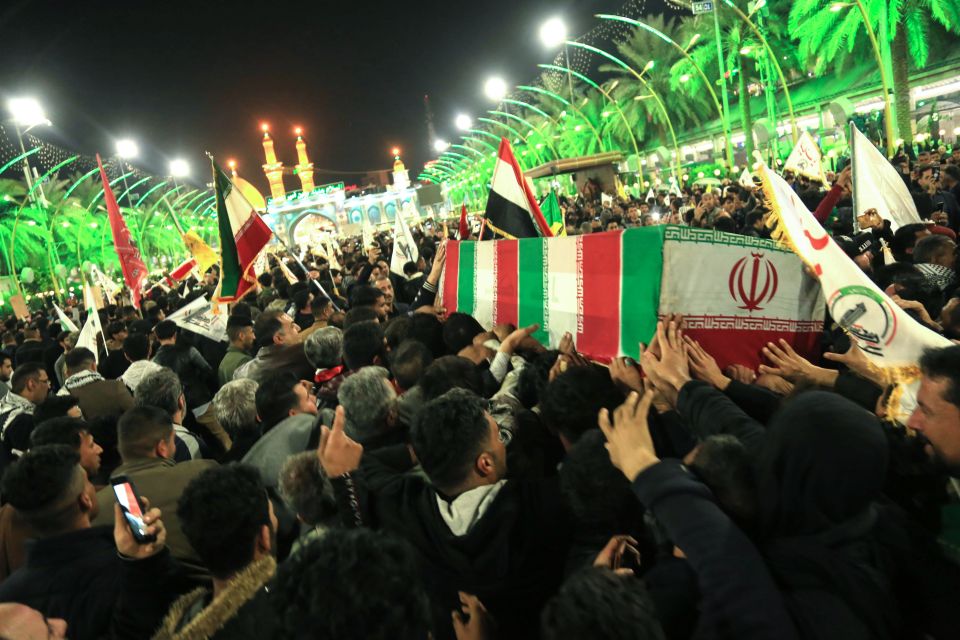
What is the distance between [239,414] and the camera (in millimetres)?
4195

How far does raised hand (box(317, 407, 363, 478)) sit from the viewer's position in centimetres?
271

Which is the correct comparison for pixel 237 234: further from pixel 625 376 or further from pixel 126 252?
pixel 625 376

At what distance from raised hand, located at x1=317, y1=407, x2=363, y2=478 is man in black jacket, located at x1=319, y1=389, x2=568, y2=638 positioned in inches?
6.0

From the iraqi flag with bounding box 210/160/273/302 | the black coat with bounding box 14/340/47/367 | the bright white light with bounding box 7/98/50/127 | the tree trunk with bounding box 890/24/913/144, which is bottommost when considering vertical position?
the black coat with bounding box 14/340/47/367

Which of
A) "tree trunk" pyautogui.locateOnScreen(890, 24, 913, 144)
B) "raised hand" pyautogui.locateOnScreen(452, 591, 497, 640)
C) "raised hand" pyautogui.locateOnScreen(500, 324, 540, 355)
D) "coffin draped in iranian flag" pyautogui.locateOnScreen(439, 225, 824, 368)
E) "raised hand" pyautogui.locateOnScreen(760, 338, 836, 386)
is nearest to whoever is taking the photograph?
"raised hand" pyautogui.locateOnScreen(452, 591, 497, 640)

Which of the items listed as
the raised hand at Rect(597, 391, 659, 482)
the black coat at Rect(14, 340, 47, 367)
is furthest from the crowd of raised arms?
the black coat at Rect(14, 340, 47, 367)

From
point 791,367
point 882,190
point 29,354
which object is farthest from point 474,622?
point 29,354

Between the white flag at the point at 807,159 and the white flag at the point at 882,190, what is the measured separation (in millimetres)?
4454

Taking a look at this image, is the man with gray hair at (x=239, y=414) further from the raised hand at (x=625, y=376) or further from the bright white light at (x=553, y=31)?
the bright white light at (x=553, y=31)

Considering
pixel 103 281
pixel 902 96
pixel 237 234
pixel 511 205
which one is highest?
pixel 902 96

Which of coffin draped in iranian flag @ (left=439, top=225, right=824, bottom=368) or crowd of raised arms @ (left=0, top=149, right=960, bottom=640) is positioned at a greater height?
coffin draped in iranian flag @ (left=439, top=225, right=824, bottom=368)

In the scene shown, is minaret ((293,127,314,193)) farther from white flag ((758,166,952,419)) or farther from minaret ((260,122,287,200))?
white flag ((758,166,952,419))

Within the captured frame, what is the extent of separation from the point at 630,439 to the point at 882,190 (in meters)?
5.55

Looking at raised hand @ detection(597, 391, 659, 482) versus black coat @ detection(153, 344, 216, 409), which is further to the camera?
black coat @ detection(153, 344, 216, 409)
